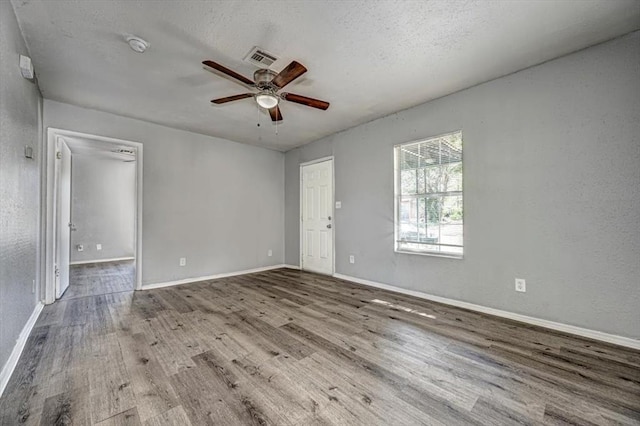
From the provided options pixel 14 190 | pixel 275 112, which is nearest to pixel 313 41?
pixel 275 112

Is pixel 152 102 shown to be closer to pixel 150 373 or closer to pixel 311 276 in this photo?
pixel 150 373

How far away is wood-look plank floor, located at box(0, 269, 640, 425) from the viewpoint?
1.42 meters

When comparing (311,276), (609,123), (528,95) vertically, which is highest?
(528,95)

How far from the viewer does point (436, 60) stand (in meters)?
2.49

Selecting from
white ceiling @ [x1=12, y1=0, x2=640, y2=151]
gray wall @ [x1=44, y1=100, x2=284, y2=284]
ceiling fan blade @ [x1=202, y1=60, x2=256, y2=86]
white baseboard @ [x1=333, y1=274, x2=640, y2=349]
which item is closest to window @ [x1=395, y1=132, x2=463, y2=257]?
white baseboard @ [x1=333, y1=274, x2=640, y2=349]

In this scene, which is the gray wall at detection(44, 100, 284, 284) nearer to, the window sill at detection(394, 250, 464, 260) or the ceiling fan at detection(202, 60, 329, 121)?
the ceiling fan at detection(202, 60, 329, 121)

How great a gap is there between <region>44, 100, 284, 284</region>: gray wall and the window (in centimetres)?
276

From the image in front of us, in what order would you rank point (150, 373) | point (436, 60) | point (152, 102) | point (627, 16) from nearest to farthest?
point (150, 373) < point (627, 16) < point (436, 60) < point (152, 102)

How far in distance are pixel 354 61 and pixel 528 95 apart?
5.83 ft

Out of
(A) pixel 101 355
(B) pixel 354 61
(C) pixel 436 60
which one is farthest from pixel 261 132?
(A) pixel 101 355

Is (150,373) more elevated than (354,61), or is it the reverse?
(354,61)

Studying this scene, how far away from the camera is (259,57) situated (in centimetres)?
237

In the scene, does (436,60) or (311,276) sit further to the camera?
(311,276)

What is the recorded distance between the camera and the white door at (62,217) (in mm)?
3391
